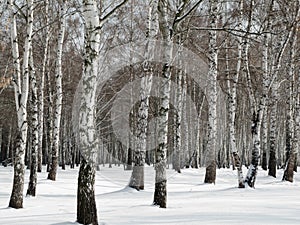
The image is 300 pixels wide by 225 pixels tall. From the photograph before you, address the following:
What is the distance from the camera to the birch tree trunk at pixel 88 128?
6.02 metres

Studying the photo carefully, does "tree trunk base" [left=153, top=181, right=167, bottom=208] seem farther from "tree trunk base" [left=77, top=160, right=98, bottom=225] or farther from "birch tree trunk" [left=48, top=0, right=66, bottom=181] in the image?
"birch tree trunk" [left=48, top=0, right=66, bottom=181]

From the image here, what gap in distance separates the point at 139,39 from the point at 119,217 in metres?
16.2

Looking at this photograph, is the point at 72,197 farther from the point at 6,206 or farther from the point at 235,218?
the point at 235,218

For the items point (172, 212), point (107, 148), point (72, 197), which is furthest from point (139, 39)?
point (107, 148)

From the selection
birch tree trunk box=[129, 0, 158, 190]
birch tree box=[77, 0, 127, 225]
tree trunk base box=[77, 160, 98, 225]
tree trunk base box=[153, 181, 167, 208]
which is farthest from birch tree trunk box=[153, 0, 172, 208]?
birch tree trunk box=[129, 0, 158, 190]

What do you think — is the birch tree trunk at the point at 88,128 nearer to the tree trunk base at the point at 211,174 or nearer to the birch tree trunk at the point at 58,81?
the birch tree trunk at the point at 58,81

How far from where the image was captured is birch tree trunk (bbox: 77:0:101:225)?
6.02m

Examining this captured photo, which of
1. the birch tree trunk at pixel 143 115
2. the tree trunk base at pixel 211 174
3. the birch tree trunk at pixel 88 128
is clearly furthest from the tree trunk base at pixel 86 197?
the tree trunk base at pixel 211 174

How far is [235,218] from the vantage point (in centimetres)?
648

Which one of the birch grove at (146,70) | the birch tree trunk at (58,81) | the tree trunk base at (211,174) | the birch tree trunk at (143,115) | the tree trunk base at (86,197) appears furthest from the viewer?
the birch tree trunk at (58,81)

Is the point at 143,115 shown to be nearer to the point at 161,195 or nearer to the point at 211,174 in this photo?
the point at 211,174

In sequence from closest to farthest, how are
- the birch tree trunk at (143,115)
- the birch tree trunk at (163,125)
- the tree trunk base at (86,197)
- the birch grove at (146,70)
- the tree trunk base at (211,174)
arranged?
the tree trunk base at (86,197), the birch grove at (146,70), the birch tree trunk at (163,125), the birch tree trunk at (143,115), the tree trunk base at (211,174)

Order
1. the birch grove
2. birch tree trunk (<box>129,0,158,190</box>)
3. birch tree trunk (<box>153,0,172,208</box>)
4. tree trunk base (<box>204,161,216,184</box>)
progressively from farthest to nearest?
tree trunk base (<box>204,161,216,184</box>) < birch tree trunk (<box>129,0,158,190</box>) < birch tree trunk (<box>153,0,172,208</box>) < the birch grove

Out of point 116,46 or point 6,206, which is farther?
point 116,46
